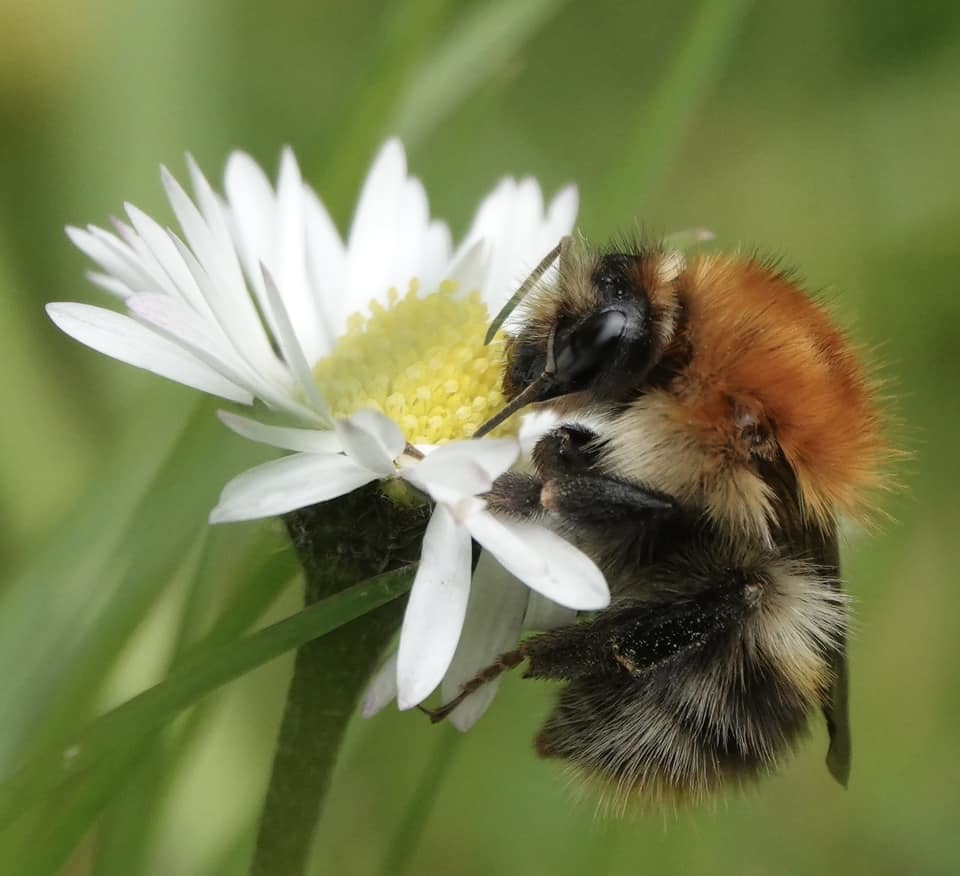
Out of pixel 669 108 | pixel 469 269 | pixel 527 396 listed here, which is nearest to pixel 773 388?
pixel 527 396

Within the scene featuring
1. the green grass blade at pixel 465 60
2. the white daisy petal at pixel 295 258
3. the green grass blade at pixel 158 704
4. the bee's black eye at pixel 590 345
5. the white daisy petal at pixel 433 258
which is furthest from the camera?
the green grass blade at pixel 465 60

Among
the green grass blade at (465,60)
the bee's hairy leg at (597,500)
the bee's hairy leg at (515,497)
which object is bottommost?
the bee's hairy leg at (597,500)

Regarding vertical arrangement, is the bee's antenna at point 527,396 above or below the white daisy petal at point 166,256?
below

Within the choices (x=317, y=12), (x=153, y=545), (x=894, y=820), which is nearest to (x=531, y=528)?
(x=153, y=545)

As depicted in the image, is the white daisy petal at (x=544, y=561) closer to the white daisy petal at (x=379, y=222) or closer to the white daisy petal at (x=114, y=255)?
the white daisy petal at (x=114, y=255)

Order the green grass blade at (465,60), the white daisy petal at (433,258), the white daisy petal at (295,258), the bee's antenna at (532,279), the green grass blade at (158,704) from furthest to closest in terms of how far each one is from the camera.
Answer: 1. the green grass blade at (465,60)
2. the white daisy petal at (433,258)
3. the white daisy petal at (295,258)
4. the bee's antenna at (532,279)
5. the green grass blade at (158,704)

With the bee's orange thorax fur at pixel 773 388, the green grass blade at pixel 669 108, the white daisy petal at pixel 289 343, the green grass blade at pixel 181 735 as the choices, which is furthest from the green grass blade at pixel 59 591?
the green grass blade at pixel 669 108

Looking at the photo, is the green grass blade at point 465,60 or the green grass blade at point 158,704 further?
the green grass blade at point 465,60
